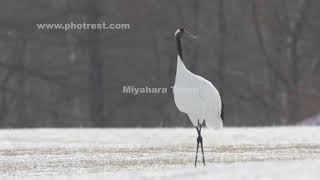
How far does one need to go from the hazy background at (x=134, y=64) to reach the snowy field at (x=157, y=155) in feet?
57.8

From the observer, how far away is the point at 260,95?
4519 cm

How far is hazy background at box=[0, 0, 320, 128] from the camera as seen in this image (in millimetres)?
44344

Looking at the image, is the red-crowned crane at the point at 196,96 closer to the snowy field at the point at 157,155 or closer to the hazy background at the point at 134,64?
the snowy field at the point at 157,155

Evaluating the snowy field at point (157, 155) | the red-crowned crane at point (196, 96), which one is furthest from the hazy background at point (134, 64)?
the red-crowned crane at point (196, 96)

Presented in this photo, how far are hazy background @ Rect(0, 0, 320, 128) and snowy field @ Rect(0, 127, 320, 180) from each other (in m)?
17.6

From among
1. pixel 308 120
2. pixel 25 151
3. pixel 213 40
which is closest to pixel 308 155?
pixel 25 151

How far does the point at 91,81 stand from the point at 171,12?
5.70m

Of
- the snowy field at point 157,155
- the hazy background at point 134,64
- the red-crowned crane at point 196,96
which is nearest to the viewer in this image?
the snowy field at point 157,155

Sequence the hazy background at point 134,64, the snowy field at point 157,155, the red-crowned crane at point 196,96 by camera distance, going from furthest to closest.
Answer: the hazy background at point 134,64, the red-crowned crane at point 196,96, the snowy field at point 157,155

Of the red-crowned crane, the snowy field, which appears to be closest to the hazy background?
the snowy field

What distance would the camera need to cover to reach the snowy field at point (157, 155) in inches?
395

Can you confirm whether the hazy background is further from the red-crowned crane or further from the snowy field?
the red-crowned crane

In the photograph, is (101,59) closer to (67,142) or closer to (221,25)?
(221,25)

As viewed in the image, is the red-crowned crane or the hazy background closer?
the red-crowned crane
